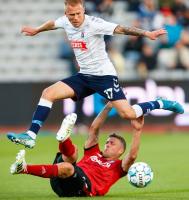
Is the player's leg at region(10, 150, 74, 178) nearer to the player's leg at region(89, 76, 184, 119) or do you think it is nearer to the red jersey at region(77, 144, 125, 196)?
the red jersey at region(77, 144, 125, 196)

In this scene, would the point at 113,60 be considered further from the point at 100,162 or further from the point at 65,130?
the point at 65,130

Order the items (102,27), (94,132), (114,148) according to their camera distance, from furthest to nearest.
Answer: (102,27) < (94,132) < (114,148)

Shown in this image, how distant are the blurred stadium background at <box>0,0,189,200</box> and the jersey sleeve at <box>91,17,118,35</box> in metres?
6.34

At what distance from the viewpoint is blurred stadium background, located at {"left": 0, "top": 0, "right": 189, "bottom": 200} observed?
65.0 feet

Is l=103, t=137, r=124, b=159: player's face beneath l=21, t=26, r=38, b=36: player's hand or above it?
beneath

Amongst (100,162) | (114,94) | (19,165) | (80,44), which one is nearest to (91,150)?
(100,162)

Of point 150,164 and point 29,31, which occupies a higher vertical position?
point 29,31

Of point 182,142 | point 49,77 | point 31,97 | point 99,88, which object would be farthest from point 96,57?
point 49,77

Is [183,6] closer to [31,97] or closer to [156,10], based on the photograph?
[156,10]

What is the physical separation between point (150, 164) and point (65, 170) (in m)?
4.62

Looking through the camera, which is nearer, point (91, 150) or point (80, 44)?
point (91, 150)

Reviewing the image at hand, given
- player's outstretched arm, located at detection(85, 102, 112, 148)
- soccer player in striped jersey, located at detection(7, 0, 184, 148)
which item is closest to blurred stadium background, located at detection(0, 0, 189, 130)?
soccer player in striped jersey, located at detection(7, 0, 184, 148)

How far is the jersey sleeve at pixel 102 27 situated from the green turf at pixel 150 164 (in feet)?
6.65

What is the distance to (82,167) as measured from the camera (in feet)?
32.4
